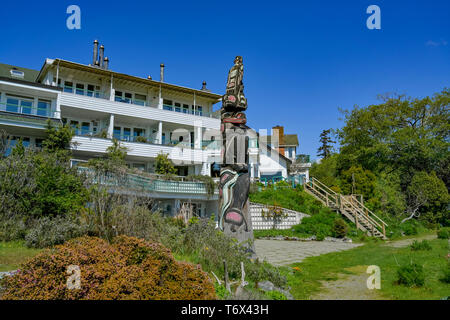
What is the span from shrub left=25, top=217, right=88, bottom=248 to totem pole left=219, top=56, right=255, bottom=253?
4.09 m

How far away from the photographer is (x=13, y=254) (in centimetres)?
847

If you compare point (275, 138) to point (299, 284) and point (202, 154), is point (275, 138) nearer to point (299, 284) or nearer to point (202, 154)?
point (202, 154)

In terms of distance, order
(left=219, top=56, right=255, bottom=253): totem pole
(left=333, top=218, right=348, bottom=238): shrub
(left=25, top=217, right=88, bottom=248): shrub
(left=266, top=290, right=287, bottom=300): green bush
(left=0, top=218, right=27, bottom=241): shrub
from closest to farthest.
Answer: (left=266, top=290, right=287, bottom=300): green bush, (left=25, top=217, right=88, bottom=248): shrub, (left=219, top=56, right=255, bottom=253): totem pole, (left=0, top=218, right=27, bottom=241): shrub, (left=333, top=218, right=348, bottom=238): shrub

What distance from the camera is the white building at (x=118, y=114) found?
23.7 metres

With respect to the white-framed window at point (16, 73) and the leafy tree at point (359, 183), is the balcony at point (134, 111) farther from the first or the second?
the leafy tree at point (359, 183)

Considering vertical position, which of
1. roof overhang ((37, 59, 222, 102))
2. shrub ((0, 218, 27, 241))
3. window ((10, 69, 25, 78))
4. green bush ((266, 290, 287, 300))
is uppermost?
window ((10, 69, 25, 78))

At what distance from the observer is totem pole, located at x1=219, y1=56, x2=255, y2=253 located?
941 cm

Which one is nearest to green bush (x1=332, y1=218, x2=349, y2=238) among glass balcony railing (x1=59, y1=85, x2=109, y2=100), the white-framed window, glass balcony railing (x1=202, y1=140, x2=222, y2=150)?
glass balcony railing (x1=202, y1=140, x2=222, y2=150)

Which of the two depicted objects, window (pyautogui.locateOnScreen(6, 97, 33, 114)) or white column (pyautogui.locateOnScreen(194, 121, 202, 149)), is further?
white column (pyautogui.locateOnScreen(194, 121, 202, 149))

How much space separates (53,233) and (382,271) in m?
9.44

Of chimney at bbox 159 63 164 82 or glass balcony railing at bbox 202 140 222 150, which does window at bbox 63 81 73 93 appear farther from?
glass balcony railing at bbox 202 140 222 150

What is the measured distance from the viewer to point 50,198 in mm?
11633

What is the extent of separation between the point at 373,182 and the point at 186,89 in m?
19.3

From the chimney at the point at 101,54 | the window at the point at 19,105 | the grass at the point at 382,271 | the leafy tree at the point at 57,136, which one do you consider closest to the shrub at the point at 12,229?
the grass at the point at 382,271
